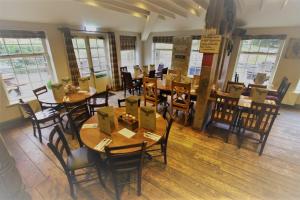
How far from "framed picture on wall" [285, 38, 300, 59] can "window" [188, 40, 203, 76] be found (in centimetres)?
239

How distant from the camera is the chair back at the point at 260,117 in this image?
89.4 inches

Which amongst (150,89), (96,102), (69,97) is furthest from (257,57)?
(69,97)

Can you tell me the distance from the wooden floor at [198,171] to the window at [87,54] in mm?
2683

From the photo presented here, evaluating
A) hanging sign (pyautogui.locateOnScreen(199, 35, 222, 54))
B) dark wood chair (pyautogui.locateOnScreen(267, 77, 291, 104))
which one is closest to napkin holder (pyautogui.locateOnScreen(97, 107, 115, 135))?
hanging sign (pyautogui.locateOnScreen(199, 35, 222, 54))

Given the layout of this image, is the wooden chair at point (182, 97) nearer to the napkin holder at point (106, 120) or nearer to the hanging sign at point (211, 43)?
the hanging sign at point (211, 43)

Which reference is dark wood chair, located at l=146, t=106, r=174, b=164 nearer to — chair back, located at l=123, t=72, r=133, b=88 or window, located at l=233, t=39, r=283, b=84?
chair back, located at l=123, t=72, r=133, b=88

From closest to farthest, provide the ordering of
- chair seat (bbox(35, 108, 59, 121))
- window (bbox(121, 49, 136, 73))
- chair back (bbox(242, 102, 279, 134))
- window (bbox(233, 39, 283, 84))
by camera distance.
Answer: chair back (bbox(242, 102, 279, 134)) < chair seat (bbox(35, 108, 59, 121)) < window (bbox(233, 39, 283, 84)) < window (bbox(121, 49, 136, 73))

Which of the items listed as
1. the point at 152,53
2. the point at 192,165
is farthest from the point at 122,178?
the point at 152,53

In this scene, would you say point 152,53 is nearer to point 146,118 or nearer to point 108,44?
point 108,44

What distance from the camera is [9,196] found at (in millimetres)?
898

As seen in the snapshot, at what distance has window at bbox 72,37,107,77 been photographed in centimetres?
466

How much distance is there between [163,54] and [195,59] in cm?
144

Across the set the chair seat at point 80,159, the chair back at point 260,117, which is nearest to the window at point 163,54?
the chair back at point 260,117

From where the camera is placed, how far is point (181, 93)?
3258 mm
